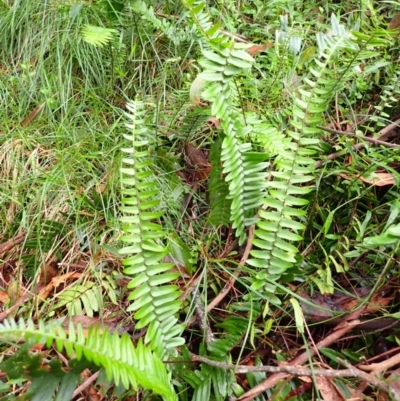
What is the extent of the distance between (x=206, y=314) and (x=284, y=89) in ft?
3.10

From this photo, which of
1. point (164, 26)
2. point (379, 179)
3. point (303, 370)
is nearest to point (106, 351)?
point (303, 370)

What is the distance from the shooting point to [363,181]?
5.19 feet

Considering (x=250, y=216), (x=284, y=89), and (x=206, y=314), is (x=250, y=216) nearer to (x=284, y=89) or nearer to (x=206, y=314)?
(x=206, y=314)

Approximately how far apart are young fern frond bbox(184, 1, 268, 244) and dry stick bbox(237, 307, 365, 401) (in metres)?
0.36

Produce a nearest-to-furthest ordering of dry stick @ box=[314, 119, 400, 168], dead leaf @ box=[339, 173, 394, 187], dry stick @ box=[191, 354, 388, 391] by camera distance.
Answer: dry stick @ box=[191, 354, 388, 391]
dead leaf @ box=[339, 173, 394, 187]
dry stick @ box=[314, 119, 400, 168]

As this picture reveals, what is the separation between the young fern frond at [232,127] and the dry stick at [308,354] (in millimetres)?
357

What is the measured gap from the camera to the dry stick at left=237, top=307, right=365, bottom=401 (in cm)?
118

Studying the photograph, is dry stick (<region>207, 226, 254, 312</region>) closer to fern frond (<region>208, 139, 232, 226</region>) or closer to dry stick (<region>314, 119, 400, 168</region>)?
fern frond (<region>208, 139, 232, 226</region>)

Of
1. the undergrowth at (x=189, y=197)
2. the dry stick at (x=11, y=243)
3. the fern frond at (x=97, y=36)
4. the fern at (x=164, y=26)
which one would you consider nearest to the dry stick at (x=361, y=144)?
the undergrowth at (x=189, y=197)

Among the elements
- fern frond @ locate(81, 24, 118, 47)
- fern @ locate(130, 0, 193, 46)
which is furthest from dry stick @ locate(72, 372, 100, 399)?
fern @ locate(130, 0, 193, 46)

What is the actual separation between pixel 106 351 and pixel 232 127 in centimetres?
67

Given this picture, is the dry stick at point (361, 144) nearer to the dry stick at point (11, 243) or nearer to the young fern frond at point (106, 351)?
the young fern frond at point (106, 351)

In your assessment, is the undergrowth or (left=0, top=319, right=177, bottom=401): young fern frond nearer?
(left=0, top=319, right=177, bottom=401): young fern frond

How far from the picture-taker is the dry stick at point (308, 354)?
1180 millimetres
